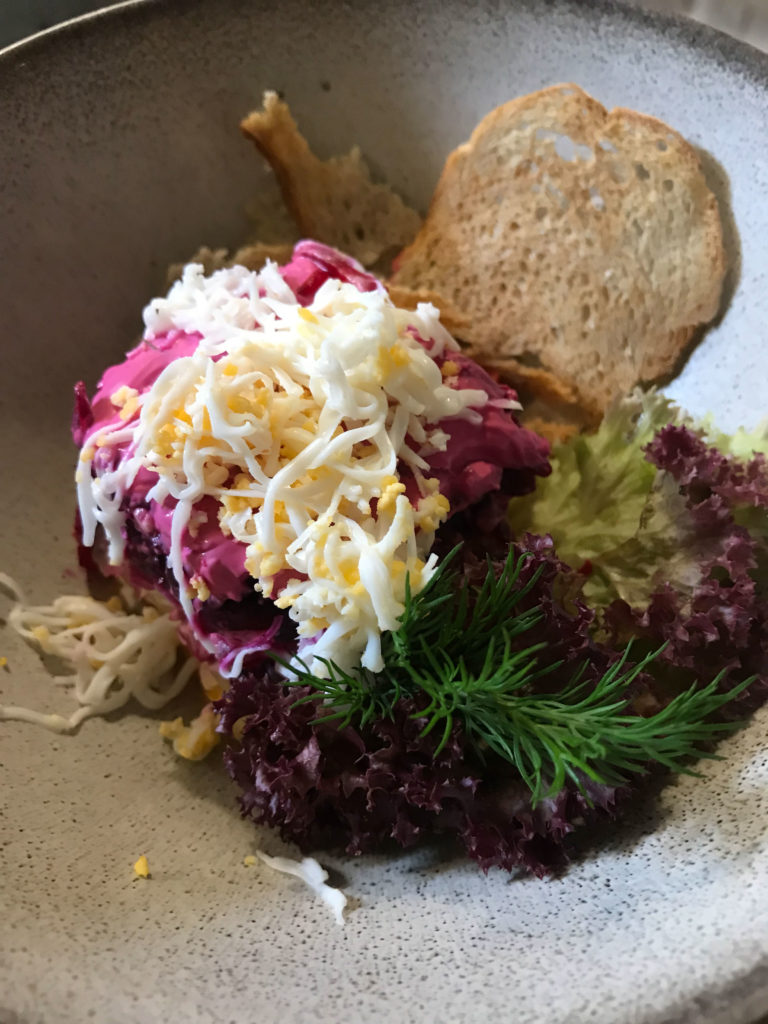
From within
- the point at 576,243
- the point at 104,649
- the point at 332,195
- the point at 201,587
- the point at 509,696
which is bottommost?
the point at 104,649

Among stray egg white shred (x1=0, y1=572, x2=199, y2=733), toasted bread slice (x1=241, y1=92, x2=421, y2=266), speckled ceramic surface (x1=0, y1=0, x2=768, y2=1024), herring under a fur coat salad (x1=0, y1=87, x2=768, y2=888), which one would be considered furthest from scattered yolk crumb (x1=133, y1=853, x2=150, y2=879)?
toasted bread slice (x1=241, y1=92, x2=421, y2=266)

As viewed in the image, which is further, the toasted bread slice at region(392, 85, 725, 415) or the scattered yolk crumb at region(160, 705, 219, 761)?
the toasted bread slice at region(392, 85, 725, 415)

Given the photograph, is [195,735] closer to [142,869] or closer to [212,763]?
[212,763]

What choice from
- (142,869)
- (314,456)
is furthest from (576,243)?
(142,869)

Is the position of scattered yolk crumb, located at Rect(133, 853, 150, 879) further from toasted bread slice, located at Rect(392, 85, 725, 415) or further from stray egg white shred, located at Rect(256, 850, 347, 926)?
toasted bread slice, located at Rect(392, 85, 725, 415)

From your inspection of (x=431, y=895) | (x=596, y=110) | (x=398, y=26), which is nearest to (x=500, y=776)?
(x=431, y=895)

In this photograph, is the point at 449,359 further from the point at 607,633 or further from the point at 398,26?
the point at 398,26
